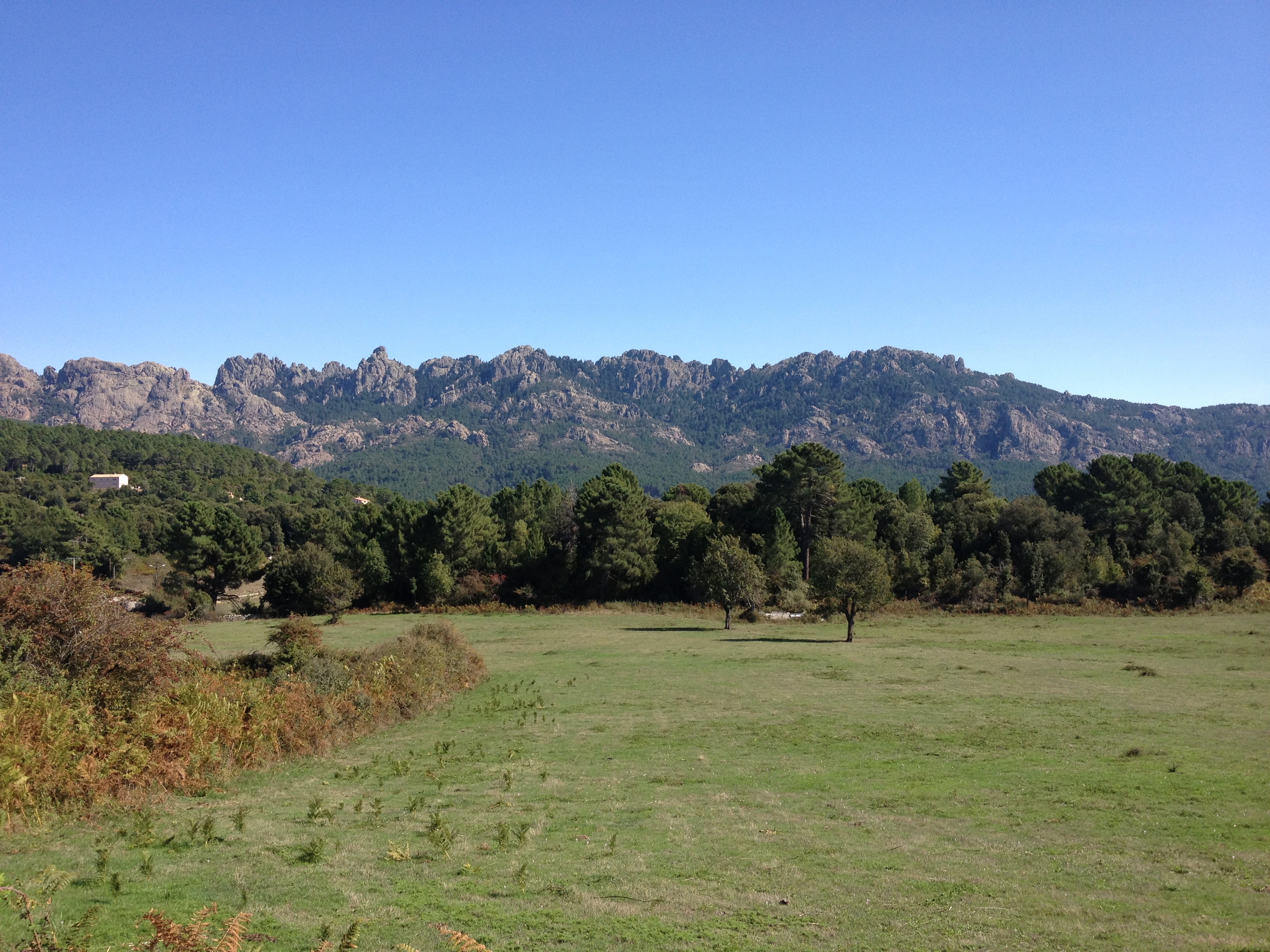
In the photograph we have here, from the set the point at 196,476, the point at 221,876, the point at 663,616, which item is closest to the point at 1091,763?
the point at 221,876

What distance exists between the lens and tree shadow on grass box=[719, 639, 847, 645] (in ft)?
158

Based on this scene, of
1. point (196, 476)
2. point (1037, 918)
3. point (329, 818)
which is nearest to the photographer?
point (1037, 918)

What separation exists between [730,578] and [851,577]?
1124cm

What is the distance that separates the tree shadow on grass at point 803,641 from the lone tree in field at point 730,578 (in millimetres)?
7896

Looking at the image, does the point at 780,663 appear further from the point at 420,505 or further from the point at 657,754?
the point at 420,505

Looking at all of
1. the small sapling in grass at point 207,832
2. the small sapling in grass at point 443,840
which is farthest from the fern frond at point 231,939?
the small sapling in grass at point 207,832

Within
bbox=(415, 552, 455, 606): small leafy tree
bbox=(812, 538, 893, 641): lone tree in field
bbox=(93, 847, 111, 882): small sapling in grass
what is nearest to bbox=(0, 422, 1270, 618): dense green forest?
bbox=(415, 552, 455, 606): small leafy tree

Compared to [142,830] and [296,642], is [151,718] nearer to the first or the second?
[142,830]

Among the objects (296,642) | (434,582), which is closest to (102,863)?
(296,642)

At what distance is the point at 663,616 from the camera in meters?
69.0

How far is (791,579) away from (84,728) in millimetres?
61854

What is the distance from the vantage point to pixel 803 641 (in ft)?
163

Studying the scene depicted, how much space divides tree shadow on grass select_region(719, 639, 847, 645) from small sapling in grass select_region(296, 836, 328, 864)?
38854mm

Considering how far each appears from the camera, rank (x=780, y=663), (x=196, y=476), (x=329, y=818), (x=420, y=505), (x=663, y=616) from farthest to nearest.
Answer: (x=196, y=476) → (x=420, y=505) → (x=663, y=616) → (x=780, y=663) → (x=329, y=818)
